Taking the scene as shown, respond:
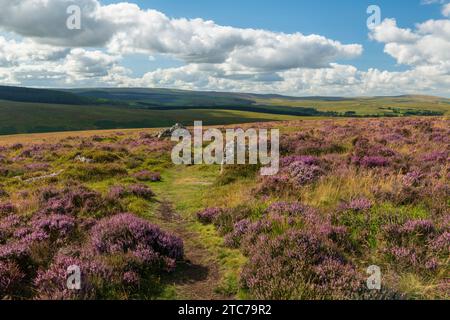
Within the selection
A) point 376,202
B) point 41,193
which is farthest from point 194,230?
point 41,193

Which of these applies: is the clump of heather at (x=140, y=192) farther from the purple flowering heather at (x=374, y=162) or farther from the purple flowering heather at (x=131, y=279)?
the purple flowering heather at (x=374, y=162)

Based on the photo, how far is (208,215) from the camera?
1121 cm

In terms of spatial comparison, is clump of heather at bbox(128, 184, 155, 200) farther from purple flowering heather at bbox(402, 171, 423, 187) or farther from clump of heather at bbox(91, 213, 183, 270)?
purple flowering heather at bbox(402, 171, 423, 187)

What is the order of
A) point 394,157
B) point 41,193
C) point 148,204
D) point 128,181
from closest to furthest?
point 41,193, point 148,204, point 394,157, point 128,181

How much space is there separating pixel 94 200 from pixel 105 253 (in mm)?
4947

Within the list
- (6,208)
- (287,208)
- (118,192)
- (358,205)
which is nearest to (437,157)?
(358,205)

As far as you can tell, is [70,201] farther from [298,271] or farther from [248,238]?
[298,271]

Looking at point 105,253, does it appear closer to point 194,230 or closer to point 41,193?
point 194,230

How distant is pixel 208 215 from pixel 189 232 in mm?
1071

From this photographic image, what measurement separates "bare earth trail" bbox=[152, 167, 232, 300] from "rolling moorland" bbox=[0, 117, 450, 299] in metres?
0.04

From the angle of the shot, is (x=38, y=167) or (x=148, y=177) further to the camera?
(x=38, y=167)

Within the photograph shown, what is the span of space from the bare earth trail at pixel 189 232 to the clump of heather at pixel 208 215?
28 centimetres

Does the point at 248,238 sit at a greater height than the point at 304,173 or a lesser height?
lesser
